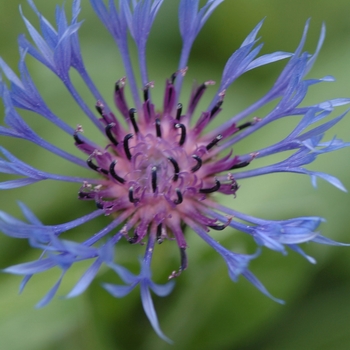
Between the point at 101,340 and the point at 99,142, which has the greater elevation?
the point at 99,142

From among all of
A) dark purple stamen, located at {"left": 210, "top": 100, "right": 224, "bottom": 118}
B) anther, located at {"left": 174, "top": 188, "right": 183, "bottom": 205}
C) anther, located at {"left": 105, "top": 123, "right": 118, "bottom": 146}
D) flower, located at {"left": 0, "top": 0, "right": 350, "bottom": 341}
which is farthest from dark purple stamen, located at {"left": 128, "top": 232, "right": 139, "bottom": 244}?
dark purple stamen, located at {"left": 210, "top": 100, "right": 224, "bottom": 118}

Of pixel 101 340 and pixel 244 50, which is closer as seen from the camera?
pixel 244 50

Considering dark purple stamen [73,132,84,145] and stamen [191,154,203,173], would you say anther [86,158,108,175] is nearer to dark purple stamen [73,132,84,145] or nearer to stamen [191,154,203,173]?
dark purple stamen [73,132,84,145]

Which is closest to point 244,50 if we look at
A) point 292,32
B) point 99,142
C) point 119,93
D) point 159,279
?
point 119,93

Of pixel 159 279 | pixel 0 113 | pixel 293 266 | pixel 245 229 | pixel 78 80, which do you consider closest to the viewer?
pixel 245 229

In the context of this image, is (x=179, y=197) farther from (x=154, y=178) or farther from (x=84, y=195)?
(x=84, y=195)

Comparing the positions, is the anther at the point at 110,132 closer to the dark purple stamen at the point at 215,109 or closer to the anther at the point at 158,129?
the anther at the point at 158,129

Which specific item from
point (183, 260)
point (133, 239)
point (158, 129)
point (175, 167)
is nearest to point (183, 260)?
point (183, 260)

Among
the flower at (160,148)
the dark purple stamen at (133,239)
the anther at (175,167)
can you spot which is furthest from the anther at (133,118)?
the dark purple stamen at (133,239)

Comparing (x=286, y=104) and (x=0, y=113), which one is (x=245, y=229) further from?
(x=0, y=113)
